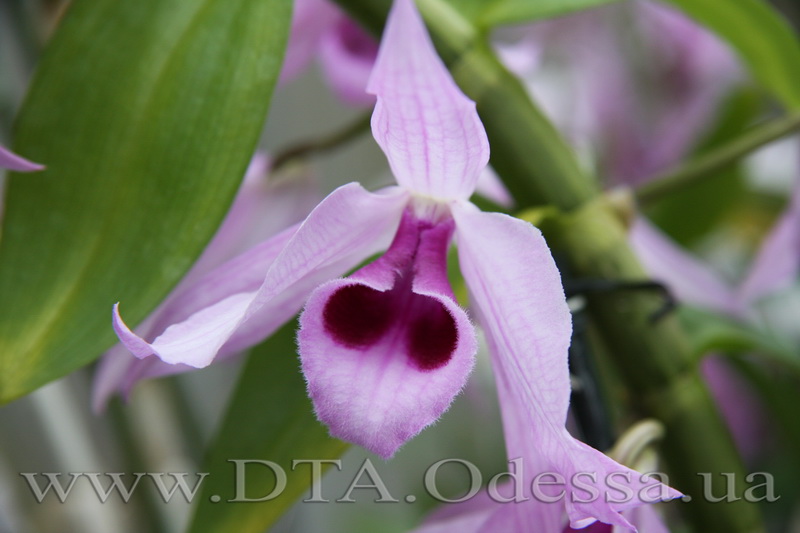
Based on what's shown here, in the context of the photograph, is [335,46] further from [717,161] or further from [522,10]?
[717,161]

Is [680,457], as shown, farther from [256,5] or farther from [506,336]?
[256,5]

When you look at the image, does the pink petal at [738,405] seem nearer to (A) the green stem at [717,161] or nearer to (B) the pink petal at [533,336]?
(A) the green stem at [717,161]

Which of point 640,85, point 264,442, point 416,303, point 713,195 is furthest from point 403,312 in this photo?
point 640,85

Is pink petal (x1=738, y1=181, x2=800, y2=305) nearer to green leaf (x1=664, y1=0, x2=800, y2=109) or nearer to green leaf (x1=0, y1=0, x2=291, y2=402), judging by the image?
green leaf (x1=664, y1=0, x2=800, y2=109)

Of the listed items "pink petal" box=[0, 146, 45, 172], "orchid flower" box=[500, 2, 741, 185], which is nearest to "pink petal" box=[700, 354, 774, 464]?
"orchid flower" box=[500, 2, 741, 185]

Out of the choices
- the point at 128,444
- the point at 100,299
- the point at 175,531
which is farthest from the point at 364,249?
the point at 175,531

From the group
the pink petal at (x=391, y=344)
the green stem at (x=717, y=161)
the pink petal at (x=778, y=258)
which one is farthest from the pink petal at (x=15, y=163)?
the pink petal at (x=778, y=258)
